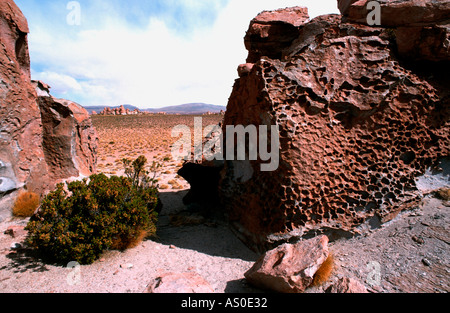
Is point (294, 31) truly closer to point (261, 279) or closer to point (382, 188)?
point (382, 188)

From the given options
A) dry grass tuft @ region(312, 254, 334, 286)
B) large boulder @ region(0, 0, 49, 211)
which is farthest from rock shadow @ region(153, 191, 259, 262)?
large boulder @ region(0, 0, 49, 211)

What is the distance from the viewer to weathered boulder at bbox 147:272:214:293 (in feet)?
10.2

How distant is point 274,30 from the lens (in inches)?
264

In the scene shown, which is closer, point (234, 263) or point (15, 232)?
point (234, 263)

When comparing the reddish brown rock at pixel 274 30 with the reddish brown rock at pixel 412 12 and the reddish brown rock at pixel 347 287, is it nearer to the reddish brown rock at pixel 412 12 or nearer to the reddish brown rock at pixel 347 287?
the reddish brown rock at pixel 412 12

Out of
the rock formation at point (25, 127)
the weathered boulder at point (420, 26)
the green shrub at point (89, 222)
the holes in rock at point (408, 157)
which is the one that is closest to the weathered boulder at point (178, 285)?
the green shrub at point (89, 222)

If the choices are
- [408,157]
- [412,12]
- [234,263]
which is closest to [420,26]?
[412,12]

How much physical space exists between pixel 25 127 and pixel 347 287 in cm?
712

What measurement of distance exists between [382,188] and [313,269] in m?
2.22

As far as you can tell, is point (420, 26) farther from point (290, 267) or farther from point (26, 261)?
point (26, 261)

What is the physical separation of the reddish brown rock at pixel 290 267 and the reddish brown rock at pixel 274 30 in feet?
16.3

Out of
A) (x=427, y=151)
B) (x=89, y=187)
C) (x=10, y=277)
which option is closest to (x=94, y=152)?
(x=89, y=187)

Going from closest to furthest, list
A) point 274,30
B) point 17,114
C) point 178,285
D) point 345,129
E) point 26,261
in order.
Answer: point 178,285 < point 26,261 < point 345,129 < point 17,114 < point 274,30

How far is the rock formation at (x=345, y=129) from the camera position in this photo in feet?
14.5
